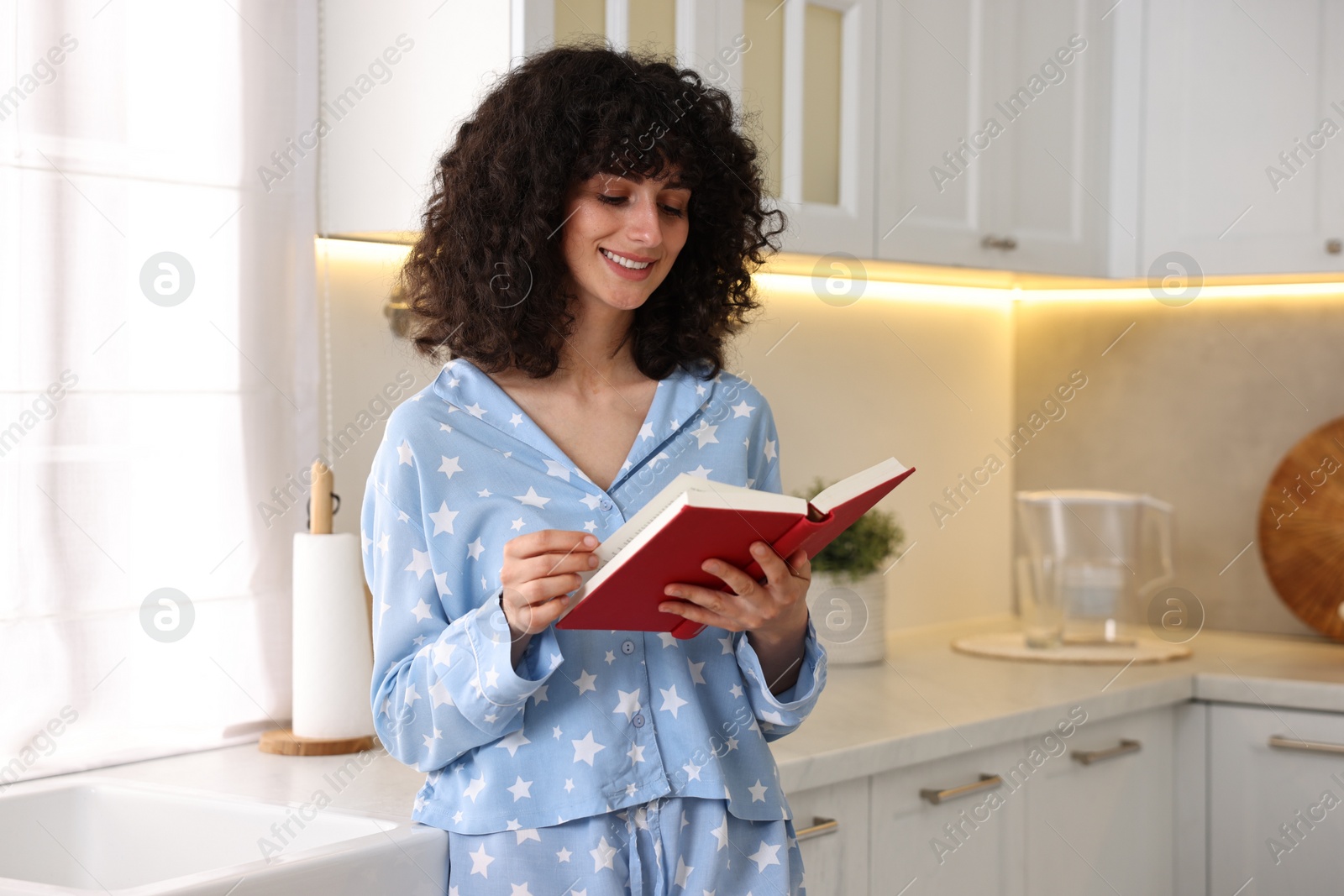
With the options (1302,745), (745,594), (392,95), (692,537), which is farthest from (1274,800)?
(392,95)

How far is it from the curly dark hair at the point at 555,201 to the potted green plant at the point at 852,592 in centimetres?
91

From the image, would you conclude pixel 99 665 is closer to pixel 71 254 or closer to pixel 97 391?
pixel 97 391

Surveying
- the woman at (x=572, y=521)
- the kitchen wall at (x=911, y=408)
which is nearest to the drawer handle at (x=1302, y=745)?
the kitchen wall at (x=911, y=408)

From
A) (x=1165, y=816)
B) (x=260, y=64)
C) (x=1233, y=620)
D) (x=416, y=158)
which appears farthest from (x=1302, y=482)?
→ (x=260, y=64)

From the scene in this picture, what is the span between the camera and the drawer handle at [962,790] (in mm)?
A: 1604

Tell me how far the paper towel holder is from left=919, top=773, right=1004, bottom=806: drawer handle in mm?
654

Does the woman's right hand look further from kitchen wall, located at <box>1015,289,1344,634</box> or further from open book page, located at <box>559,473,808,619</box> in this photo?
kitchen wall, located at <box>1015,289,1344,634</box>

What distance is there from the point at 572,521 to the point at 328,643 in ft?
1.80

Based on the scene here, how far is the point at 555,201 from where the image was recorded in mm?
1094

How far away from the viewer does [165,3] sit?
1.53 metres

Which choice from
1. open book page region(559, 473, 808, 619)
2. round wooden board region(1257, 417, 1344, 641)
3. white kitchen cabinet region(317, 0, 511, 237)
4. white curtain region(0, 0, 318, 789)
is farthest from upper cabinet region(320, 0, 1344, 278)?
open book page region(559, 473, 808, 619)

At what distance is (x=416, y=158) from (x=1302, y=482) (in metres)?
1.65

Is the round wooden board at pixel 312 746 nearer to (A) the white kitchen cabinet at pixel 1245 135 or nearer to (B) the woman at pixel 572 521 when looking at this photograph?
(B) the woman at pixel 572 521

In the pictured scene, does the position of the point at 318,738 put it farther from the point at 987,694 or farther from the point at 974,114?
the point at 974,114
